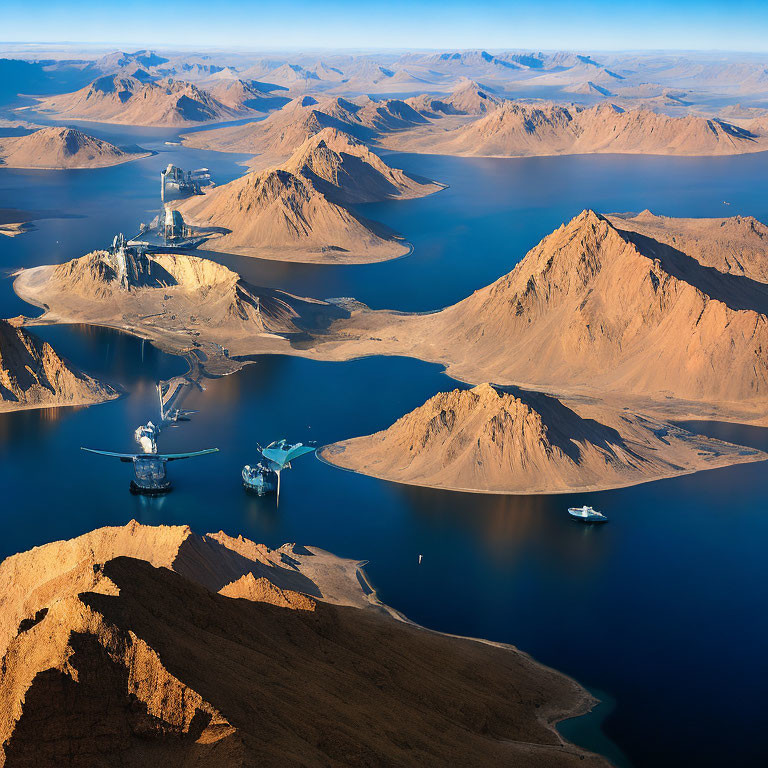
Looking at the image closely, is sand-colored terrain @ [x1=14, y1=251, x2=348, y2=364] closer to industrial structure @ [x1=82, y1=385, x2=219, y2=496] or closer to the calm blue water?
the calm blue water

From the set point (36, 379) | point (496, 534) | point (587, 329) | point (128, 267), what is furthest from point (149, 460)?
point (128, 267)

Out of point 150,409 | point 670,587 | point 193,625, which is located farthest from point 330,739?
point 150,409

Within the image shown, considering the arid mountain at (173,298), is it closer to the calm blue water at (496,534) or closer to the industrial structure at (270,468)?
the calm blue water at (496,534)

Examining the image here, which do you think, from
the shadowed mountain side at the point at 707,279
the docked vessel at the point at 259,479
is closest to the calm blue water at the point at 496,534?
the docked vessel at the point at 259,479

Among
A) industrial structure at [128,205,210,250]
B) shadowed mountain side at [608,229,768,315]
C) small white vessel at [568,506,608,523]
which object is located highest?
shadowed mountain side at [608,229,768,315]

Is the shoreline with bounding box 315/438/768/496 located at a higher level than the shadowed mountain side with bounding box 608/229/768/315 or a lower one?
lower

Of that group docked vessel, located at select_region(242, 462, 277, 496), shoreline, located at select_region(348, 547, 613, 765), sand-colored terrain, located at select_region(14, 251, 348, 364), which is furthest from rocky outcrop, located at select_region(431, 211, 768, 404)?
shoreline, located at select_region(348, 547, 613, 765)
